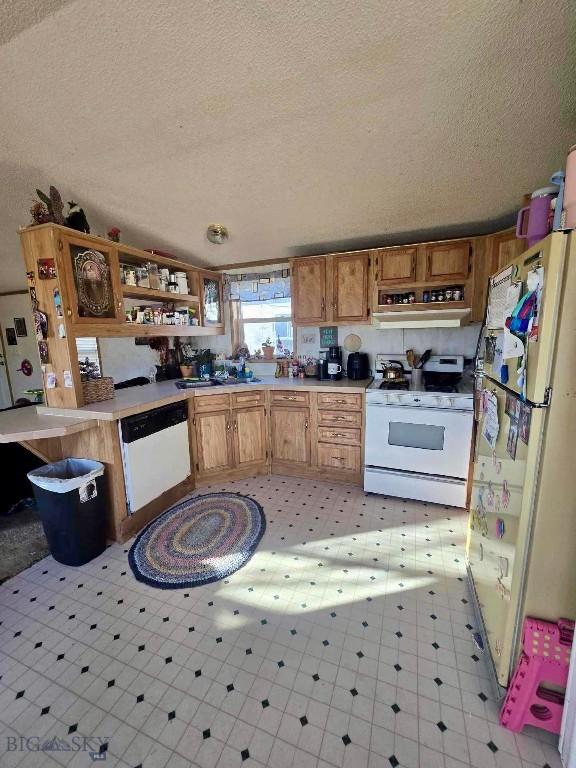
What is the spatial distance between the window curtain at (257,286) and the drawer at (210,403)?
4.25 feet

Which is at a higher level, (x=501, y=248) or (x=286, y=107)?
(x=286, y=107)

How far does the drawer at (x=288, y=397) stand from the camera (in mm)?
3098

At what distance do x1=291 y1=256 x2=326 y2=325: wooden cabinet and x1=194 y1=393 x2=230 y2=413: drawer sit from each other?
1083mm

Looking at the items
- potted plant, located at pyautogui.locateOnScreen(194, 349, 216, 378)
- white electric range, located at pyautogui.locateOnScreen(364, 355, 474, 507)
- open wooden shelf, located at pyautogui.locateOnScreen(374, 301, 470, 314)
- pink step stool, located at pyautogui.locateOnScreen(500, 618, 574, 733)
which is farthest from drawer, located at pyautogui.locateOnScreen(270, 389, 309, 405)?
pink step stool, located at pyautogui.locateOnScreen(500, 618, 574, 733)

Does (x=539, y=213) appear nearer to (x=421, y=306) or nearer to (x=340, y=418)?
(x=421, y=306)

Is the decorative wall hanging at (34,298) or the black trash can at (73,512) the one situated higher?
the decorative wall hanging at (34,298)

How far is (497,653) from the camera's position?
131 centimetres

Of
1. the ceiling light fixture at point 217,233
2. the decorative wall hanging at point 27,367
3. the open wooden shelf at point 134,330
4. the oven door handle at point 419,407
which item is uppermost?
the ceiling light fixture at point 217,233

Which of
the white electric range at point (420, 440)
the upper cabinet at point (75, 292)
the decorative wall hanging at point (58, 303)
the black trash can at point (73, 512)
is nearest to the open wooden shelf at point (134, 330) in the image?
the upper cabinet at point (75, 292)

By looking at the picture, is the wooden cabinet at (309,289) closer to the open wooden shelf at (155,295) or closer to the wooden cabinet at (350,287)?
the wooden cabinet at (350,287)

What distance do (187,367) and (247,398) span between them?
3.07 ft

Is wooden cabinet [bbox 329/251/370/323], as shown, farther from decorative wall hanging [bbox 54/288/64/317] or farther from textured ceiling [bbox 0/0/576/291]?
decorative wall hanging [bbox 54/288/64/317]

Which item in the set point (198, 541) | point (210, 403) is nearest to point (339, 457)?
point (210, 403)

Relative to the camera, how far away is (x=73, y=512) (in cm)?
201
